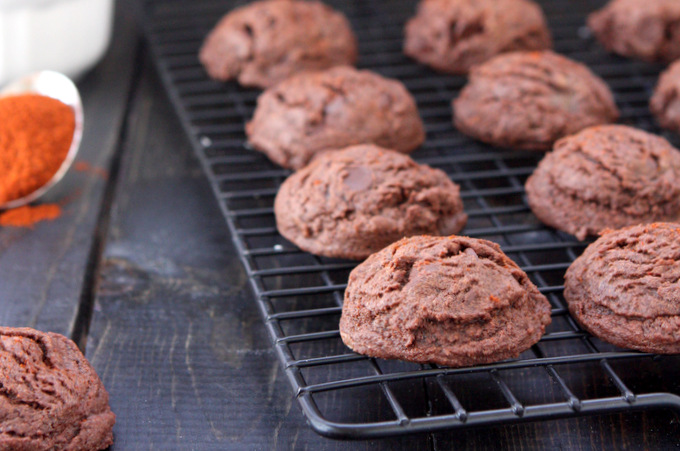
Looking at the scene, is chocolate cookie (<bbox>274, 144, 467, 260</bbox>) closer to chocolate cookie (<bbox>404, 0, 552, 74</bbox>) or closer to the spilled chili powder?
the spilled chili powder

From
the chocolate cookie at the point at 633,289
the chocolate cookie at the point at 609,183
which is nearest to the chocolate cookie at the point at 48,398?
the chocolate cookie at the point at 633,289

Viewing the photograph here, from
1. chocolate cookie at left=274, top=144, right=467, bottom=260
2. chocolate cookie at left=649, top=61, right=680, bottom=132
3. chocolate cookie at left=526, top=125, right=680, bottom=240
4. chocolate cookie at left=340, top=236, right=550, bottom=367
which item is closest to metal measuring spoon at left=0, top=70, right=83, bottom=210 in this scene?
chocolate cookie at left=274, top=144, right=467, bottom=260

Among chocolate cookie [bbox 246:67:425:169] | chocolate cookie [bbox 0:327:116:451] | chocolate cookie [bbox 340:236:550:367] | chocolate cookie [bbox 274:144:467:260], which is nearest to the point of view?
chocolate cookie [bbox 0:327:116:451]

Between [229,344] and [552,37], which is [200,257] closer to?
[229,344]

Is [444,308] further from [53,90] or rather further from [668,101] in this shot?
[53,90]

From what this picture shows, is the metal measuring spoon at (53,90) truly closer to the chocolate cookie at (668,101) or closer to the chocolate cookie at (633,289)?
the chocolate cookie at (633,289)

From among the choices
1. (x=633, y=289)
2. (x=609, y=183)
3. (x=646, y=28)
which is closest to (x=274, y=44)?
(x=609, y=183)

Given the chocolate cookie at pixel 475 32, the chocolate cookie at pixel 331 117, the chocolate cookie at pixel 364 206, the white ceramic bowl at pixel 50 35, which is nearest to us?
the chocolate cookie at pixel 364 206
